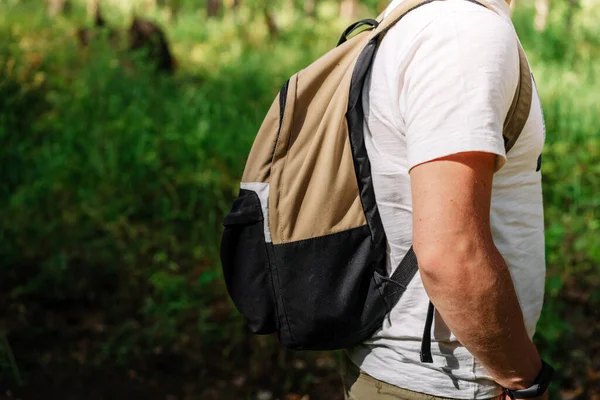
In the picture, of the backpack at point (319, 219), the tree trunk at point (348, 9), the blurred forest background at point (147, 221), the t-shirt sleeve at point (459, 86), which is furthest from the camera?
the tree trunk at point (348, 9)

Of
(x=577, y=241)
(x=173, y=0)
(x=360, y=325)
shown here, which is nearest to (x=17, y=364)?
(x=360, y=325)

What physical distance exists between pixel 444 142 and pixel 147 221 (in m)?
4.24

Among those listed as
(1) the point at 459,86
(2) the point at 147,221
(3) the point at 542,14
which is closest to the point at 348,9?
(3) the point at 542,14

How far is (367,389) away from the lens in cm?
144

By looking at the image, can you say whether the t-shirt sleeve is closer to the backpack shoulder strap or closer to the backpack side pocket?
the backpack shoulder strap

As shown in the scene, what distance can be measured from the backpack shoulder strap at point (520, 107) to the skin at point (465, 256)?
0.10m

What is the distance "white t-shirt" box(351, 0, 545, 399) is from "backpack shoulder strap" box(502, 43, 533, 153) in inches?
1.3

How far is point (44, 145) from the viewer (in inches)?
220

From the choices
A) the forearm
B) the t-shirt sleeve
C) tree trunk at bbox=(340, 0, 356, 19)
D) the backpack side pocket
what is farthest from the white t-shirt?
tree trunk at bbox=(340, 0, 356, 19)

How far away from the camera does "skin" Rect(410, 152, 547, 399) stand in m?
1.09

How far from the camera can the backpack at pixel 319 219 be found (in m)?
1.32

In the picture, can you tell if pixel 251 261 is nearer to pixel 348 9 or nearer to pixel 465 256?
pixel 465 256

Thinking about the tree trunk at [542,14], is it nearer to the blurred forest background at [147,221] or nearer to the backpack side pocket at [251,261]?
the blurred forest background at [147,221]

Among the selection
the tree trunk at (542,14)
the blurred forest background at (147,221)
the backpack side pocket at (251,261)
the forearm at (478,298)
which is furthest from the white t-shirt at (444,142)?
the tree trunk at (542,14)
